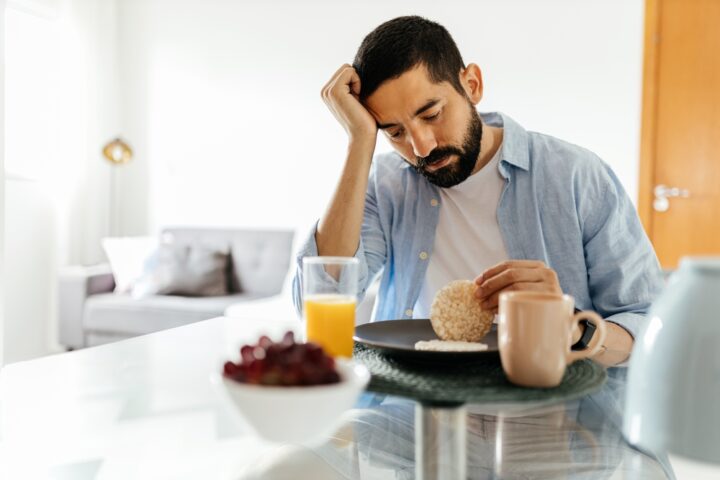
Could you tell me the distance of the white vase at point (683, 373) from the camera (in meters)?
0.54

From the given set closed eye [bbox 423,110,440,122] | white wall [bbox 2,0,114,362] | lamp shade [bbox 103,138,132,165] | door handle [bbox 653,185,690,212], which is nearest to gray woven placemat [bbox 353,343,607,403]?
closed eye [bbox 423,110,440,122]

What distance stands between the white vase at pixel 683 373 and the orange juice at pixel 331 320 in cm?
35

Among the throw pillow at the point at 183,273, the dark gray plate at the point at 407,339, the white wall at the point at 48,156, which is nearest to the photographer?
the dark gray plate at the point at 407,339

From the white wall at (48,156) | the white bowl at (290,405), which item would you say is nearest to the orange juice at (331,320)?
the white bowl at (290,405)

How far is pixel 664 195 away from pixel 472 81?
104 inches

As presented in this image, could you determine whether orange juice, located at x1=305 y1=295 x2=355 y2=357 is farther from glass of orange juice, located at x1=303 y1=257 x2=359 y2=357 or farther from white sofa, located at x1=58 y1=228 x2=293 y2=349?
white sofa, located at x1=58 y1=228 x2=293 y2=349

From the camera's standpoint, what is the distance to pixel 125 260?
13.6 ft

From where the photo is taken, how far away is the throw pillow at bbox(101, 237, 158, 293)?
163 inches

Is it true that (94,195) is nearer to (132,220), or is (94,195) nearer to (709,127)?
(132,220)

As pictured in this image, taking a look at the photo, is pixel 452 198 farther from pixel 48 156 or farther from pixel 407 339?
pixel 48 156

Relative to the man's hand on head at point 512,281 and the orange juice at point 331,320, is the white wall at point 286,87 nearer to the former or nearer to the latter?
the man's hand on head at point 512,281

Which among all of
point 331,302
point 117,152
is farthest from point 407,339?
point 117,152

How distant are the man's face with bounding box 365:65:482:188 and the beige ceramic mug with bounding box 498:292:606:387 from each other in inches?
27.1

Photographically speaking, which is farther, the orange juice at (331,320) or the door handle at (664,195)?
the door handle at (664,195)
